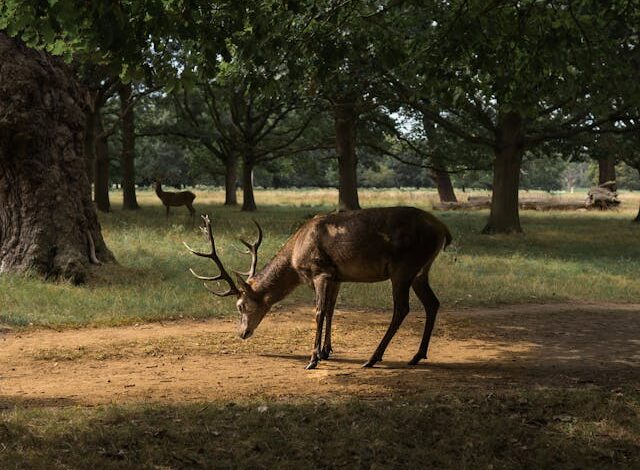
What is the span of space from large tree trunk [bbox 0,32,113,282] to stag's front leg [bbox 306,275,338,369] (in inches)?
258

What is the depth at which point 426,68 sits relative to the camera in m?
10.5

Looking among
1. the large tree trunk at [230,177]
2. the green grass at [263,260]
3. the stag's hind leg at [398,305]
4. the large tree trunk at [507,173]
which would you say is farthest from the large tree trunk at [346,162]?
the stag's hind leg at [398,305]

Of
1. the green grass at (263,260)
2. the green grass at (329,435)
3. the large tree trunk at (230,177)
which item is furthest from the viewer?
the large tree trunk at (230,177)

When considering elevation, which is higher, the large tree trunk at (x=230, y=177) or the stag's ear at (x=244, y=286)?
the large tree trunk at (x=230, y=177)

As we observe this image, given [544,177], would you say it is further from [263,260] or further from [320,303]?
[320,303]

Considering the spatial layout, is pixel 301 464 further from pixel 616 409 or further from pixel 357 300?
pixel 357 300

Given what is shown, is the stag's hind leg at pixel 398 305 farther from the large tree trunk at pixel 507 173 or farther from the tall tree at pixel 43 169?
the large tree trunk at pixel 507 173

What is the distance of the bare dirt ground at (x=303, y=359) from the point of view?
764 centimetres

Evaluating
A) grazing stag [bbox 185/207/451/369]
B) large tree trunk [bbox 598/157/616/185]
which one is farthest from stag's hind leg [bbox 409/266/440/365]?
large tree trunk [bbox 598/157/616/185]

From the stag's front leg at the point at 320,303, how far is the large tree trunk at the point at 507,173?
17.2 metres

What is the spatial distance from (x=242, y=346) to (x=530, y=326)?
4.39 meters

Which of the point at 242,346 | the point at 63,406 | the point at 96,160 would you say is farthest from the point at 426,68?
the point at 96,160

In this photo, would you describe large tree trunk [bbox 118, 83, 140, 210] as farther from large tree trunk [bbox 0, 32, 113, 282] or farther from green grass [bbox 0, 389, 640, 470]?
green grass [bbox 0, 389, 640, 470]

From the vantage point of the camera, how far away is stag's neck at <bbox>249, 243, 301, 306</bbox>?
9.30 m
